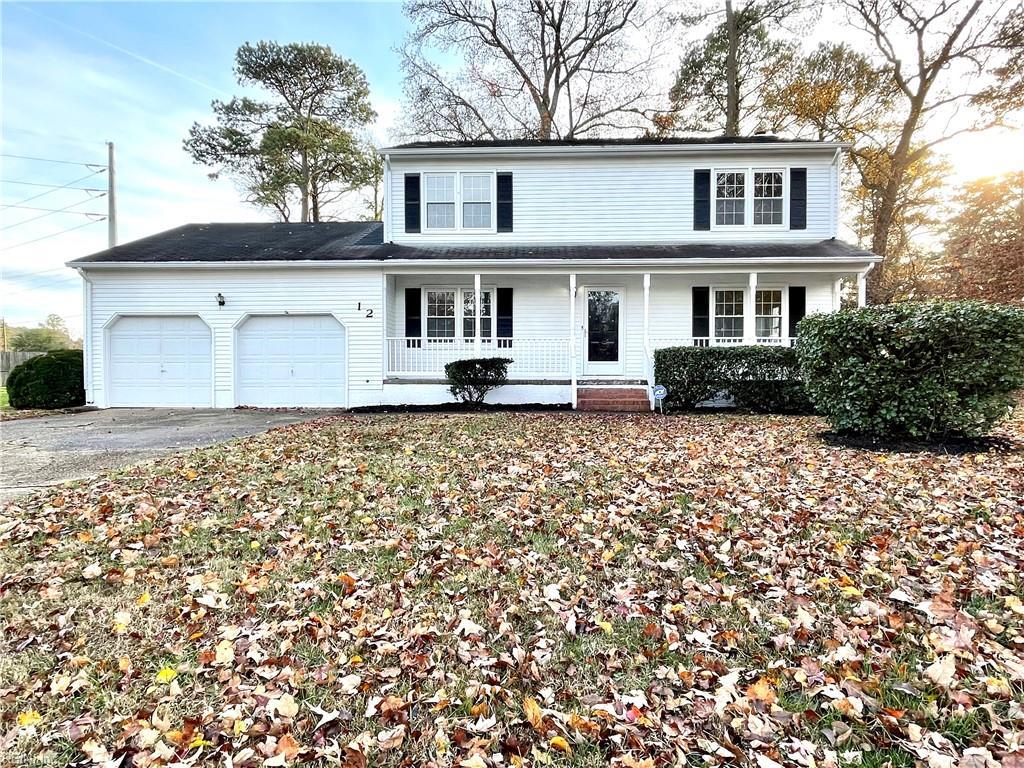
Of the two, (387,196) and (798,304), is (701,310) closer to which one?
(798,304)

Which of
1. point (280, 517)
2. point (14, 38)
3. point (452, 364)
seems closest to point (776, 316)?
point (452, 364)

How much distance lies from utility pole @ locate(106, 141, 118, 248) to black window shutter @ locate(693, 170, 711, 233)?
20405 mm

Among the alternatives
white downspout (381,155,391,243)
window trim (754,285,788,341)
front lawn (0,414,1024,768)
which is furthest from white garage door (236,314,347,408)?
window trim (754,285,788,341)

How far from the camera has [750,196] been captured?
43.1 ft

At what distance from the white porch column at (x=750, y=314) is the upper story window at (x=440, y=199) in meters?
7.73

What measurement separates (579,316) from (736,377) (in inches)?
167

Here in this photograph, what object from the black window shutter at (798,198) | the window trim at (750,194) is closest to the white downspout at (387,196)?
the window trim at (750,194)

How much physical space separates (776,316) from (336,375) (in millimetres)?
11410

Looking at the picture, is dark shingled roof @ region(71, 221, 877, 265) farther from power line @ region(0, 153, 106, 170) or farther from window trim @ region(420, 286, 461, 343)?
power line @ region(0, 153, 106, 170)

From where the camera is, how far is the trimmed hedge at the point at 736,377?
1066 cm

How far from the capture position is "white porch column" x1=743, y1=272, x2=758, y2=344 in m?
11.8

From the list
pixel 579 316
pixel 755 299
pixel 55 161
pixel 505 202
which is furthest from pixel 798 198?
pixel 55 161

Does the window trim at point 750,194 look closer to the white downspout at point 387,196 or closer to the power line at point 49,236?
the white downspout at point 387,196

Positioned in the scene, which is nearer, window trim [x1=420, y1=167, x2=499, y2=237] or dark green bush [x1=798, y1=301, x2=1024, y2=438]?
dark green bush [x1=798, y1=301, x2=1024, y2=438]
